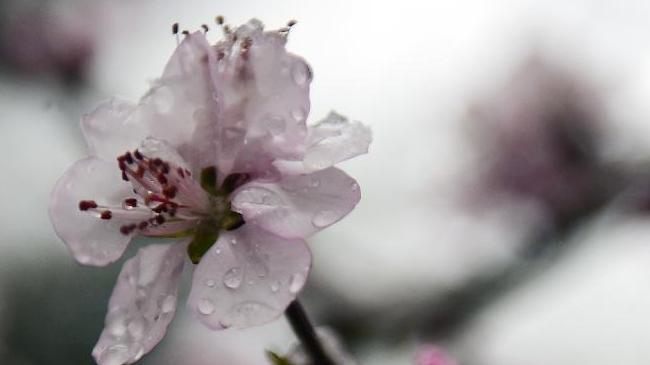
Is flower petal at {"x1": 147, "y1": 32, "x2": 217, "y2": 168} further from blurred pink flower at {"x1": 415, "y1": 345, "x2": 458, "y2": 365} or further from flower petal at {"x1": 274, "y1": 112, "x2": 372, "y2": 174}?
blurred pink flower at {"x1": 415, "y1": 345, "x2": 458, "y2": 365}

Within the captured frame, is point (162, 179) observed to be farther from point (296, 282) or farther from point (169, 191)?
point (296, 282)

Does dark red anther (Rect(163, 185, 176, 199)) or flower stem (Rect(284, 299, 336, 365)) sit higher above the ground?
dark red anther (Rect(163, 185, 176, 199))

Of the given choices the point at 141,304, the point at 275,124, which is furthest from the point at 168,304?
the point at 275,124

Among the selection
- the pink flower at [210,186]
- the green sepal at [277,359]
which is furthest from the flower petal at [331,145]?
the green sepal at [277,359]

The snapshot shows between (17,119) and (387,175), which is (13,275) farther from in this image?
(387,175)

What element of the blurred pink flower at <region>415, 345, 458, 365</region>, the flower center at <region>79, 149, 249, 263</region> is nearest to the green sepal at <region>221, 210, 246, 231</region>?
the flower center at <region>79, 149, 249, 263</region>

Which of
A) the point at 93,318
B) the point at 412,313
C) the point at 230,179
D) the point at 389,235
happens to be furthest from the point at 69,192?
the point at 93,318

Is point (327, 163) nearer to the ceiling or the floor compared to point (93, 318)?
nearer to the ceiling

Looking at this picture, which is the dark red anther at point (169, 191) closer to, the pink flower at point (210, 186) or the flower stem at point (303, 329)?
the pink flower at point (210, 186)
